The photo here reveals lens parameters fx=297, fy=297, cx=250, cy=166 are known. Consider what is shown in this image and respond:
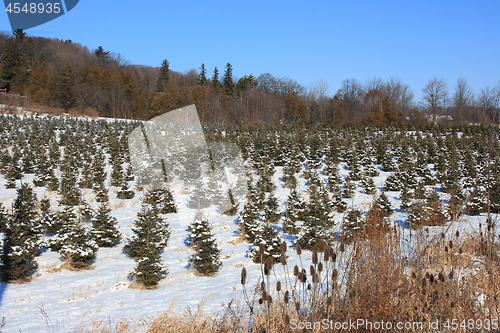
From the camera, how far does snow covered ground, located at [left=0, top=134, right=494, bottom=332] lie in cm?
449

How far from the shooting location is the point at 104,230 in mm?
9320

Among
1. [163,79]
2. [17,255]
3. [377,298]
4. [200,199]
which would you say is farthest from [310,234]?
[163,79]

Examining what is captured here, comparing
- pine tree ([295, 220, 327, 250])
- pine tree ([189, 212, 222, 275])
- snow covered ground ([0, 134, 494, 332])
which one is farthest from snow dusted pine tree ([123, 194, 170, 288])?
pine tree ([295, 220, 327, 250])

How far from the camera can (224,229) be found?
36.7 feet

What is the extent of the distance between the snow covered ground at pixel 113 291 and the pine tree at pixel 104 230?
0.75 feet

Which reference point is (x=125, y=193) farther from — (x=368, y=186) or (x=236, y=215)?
(x=368, y=186)

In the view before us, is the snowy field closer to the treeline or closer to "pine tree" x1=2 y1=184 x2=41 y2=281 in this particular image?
"pine tree" x1=2 y1=184 x2=41 y2=281

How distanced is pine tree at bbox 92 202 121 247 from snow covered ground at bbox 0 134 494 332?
0.23 meters

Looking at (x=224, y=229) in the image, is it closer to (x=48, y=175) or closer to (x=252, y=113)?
(x=48, y=175)

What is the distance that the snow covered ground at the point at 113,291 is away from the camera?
4.49 metres

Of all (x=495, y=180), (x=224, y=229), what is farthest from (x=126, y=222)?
(x=495, y=180)

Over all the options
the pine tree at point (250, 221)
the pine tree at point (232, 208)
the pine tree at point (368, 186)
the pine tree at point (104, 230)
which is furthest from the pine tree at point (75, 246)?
the pine tree at point (368, 186)

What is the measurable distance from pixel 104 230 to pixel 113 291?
135 inches

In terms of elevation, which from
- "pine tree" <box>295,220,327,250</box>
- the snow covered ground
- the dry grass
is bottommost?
the snow covered ground
